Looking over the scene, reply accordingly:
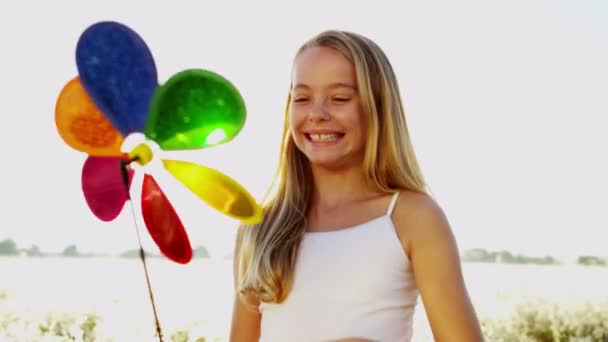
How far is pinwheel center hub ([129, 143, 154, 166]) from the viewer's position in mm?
1513

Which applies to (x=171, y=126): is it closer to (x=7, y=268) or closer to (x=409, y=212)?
(x=409, y=212)

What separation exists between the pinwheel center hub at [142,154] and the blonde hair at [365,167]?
0.39 meters

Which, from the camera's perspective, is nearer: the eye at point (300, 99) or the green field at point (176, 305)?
the eye at point (300, 99)

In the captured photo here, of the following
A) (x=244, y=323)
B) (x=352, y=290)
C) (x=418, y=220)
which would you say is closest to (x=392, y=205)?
(x=418, y=220)

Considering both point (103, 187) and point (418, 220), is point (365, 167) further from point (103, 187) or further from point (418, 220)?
point (103, 187)

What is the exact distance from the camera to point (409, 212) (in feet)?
5.85

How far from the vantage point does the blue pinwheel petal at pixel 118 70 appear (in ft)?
5.04

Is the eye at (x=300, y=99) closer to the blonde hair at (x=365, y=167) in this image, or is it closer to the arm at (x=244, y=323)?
the blonde hair at (x=365, y=167)

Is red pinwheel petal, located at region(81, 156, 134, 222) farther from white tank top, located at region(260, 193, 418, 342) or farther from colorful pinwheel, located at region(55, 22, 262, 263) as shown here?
white tank top, located at region(260, 193, 418, 342)

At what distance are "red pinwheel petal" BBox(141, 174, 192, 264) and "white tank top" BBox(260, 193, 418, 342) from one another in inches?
12.2

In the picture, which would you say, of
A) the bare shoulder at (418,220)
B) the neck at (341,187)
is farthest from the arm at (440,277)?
the neck at (341,187)

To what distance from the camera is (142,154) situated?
1.51 metres

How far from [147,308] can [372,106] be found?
66.2 inches

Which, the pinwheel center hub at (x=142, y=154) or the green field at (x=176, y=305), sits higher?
the pinwheel center hub at (x=142, y=154)
